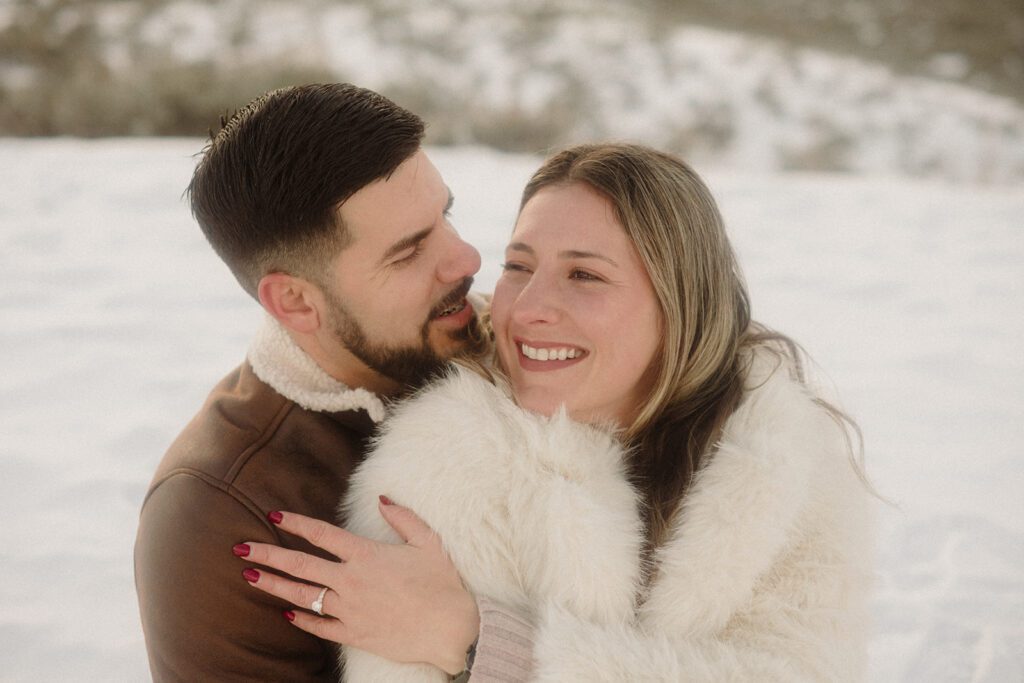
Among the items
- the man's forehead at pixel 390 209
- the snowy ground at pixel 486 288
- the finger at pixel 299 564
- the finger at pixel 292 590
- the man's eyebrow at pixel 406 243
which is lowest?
the snowy ground at pixel 486 288

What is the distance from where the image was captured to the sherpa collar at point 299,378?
203cm

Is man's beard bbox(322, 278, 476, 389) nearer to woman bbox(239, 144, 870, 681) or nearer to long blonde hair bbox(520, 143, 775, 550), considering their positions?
woman bbox(239, 144, 870, 681)

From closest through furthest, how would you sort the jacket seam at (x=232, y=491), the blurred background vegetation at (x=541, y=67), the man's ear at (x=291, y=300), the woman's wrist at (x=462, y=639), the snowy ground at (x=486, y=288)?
1. the woman's wrist at (x=462, y=639)
2. the jacket seam at (x=232, y=491)
3. the man's ear at (x=291, y=300)
4. the snowy ground at (x=486, y=288)
5. the blurred background vegetation at (x=541, y=67)

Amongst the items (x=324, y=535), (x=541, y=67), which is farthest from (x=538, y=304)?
(x=541, y=67)

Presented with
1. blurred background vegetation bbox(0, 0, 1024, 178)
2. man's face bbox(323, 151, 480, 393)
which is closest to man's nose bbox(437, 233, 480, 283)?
man's face bbox(323, 151, 480, 393)

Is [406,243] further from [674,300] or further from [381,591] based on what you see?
[381,591]

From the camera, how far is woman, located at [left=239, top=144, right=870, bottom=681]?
1.65m

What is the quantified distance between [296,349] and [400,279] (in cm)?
33

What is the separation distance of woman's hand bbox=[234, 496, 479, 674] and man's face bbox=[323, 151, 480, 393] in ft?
1.97

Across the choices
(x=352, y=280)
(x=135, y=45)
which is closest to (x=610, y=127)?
(x=135, y=45)

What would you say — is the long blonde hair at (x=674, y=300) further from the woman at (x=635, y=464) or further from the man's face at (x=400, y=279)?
the man's face at (x=400, y=279)

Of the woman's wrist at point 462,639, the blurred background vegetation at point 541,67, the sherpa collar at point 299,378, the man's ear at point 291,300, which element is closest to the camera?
the woman's wrist at point 462,639

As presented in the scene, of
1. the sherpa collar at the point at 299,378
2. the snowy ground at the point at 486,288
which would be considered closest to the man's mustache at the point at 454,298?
the sherpa collar at the point at 299,378

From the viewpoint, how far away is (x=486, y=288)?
14.3 ft
